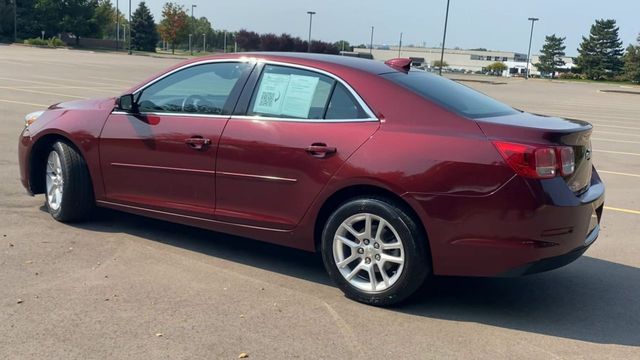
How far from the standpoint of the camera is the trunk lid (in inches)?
153

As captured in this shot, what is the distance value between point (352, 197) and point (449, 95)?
1025 mm

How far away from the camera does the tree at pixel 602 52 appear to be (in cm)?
9444

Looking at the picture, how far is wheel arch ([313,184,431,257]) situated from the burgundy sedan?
0.01 metres

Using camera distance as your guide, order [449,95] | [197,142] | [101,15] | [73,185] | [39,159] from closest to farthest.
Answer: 1. [449,95]
2. [197,142]
3. [73,185]
4. [39,159]
5. [101,15]

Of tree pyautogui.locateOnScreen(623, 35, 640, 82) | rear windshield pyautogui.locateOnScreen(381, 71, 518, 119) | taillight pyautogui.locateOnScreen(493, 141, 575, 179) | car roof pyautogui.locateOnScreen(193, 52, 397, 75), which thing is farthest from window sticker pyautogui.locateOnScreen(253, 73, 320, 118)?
tree pyautogui.locateOnScreen(623, 35, 640, 82)

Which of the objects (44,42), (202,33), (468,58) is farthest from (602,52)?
(44,42)

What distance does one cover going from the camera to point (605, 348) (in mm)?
3768

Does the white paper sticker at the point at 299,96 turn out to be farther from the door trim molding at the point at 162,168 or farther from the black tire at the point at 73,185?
the black tire at the point at 73,185

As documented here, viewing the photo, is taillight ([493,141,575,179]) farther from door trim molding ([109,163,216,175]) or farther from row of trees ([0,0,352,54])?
row of trees ([0,0,352,54])

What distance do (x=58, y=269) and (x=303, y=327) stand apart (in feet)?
6.37

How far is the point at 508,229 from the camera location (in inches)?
151

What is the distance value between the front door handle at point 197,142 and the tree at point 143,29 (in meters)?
83.4

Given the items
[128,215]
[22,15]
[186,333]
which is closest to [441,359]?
[186,333]

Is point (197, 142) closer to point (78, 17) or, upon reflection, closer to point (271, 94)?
point (271, 94)
